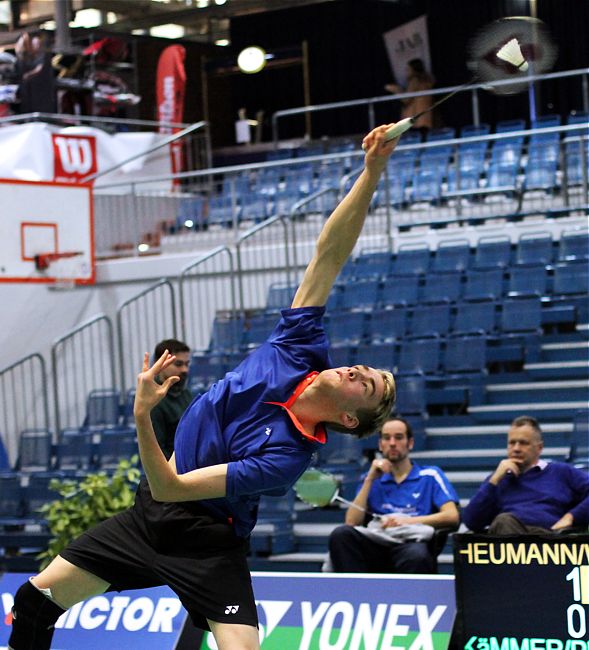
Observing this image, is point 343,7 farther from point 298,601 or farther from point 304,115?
point 298,601

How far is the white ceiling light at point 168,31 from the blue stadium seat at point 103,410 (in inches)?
547

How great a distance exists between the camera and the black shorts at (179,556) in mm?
4973

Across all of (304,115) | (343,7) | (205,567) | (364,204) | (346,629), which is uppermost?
(343,7)

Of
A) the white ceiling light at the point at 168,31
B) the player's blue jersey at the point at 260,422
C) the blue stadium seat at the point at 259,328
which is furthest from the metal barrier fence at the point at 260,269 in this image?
the white ceiling light at the point at 168,31

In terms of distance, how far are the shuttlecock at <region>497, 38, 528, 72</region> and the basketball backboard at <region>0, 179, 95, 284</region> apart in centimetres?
972

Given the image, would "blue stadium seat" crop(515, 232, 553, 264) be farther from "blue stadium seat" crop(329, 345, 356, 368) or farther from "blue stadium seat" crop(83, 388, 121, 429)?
"blue stadium seat" crop(83, 388, 121, 429)

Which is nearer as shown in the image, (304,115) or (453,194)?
(453,194)

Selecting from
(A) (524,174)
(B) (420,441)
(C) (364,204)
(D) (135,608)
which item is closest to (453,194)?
(A) (524,174)

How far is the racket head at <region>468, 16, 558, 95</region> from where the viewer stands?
17.1ft

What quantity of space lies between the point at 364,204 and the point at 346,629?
2774 mm

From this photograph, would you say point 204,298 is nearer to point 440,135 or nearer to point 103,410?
point 103,410

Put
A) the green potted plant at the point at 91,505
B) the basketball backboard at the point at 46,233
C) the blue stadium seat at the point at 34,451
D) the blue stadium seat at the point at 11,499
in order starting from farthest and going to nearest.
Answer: the basketball backboard at the point at 46,233 < the blue stadium seat at the point at 34,451 < the blue stadium seat at the point at 11,499 < the green potted plant at the point at 91,505

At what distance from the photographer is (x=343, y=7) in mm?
24672

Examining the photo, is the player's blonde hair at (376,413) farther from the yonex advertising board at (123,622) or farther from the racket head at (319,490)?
the racket head at (319,490)
